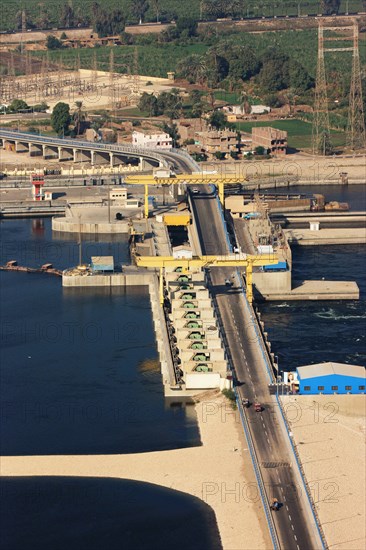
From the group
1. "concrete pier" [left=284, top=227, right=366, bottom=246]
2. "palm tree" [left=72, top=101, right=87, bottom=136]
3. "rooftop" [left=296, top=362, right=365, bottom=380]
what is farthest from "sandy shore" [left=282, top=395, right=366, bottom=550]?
"palm tree" [left=72, top=101, right=87, bottom=136]

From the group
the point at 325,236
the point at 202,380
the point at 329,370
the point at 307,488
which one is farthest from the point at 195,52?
the point at 307,488

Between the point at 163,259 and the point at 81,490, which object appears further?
the point at 163,259

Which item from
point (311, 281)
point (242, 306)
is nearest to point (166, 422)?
point (242, 306)

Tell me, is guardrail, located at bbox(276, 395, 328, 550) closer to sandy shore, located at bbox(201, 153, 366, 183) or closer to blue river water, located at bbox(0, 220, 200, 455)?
blue river water, located at bbox(0, 220, 200, 455)

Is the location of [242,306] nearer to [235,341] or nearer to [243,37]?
[235,341]

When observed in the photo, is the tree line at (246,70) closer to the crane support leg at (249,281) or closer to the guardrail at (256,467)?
the crane support leg at (249,281)

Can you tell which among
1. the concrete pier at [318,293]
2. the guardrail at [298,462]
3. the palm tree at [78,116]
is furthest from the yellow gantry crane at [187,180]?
the palm tree at [78,116]
